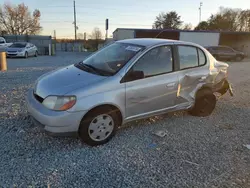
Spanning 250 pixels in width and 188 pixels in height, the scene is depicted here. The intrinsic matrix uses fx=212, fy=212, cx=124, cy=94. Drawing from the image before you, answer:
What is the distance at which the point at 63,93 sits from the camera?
9.90ft

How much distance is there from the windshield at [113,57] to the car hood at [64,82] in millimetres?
307

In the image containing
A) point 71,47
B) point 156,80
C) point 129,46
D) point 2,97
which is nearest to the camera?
point 156,80

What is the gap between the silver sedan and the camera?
3035 millimetres

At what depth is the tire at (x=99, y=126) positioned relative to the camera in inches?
124

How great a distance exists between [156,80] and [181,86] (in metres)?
0.67

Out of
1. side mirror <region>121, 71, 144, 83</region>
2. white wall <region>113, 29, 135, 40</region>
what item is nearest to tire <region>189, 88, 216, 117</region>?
side mirror <region>121, 71, 144, 83</region>

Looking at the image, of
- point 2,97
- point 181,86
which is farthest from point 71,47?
point 181,86

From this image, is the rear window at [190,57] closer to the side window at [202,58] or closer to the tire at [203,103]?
the side window at [202,58]

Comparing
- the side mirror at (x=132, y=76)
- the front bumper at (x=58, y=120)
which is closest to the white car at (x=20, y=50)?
the front bumper at (x=58, y=120)

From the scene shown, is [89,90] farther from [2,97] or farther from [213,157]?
[2,97]

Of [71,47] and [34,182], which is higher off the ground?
[71,47]

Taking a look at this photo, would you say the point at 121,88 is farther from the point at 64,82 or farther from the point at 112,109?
the point at 64,82

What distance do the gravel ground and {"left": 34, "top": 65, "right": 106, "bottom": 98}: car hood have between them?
2.70 ft

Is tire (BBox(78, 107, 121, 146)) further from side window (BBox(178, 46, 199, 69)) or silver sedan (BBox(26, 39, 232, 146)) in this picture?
side window (BBox(178, 46, 199, 69))
